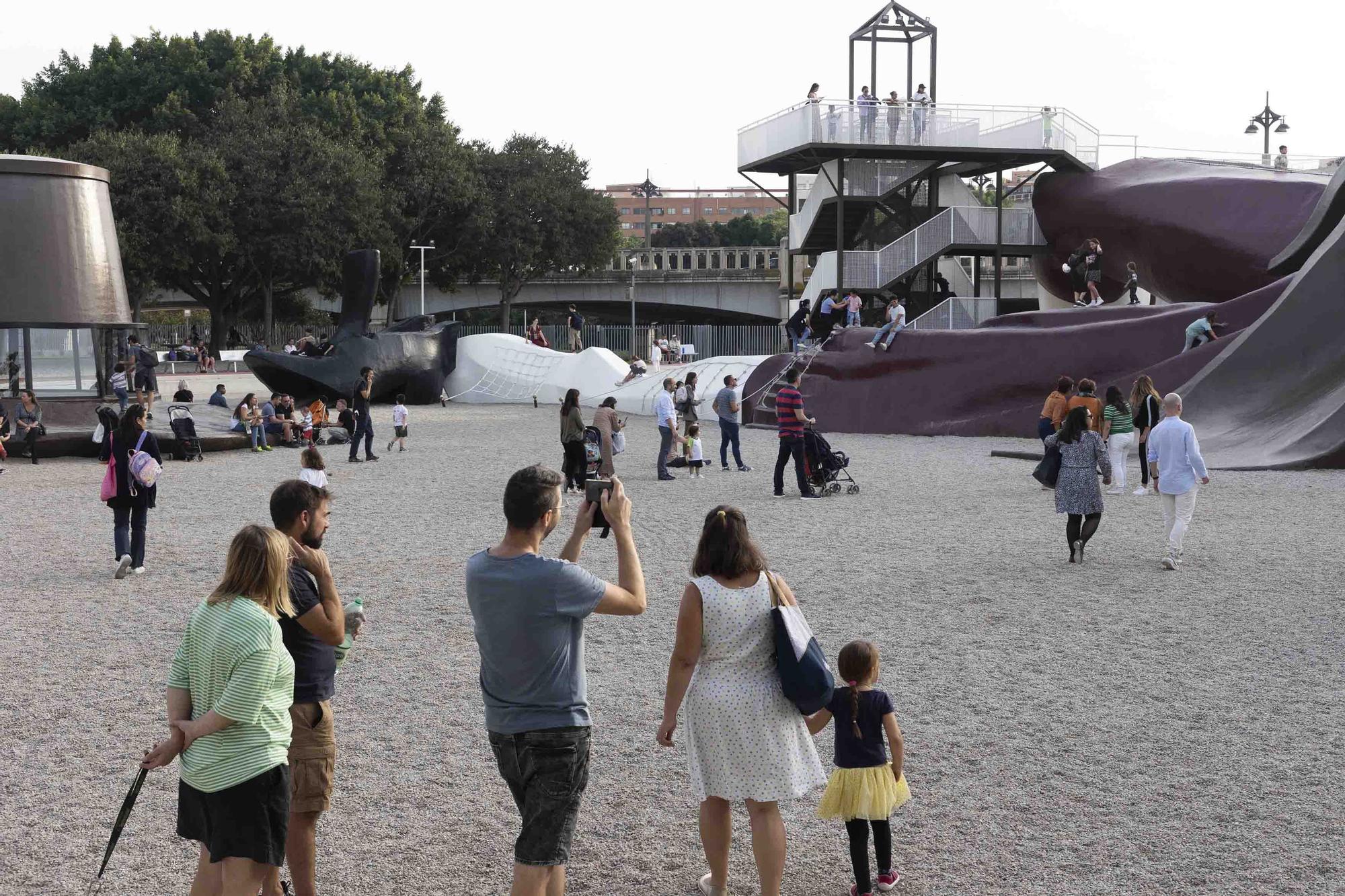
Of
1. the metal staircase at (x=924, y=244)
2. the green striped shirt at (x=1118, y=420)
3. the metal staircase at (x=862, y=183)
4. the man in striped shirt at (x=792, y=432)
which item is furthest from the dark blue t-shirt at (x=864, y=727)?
the metal staircase at (x=862, y=183)

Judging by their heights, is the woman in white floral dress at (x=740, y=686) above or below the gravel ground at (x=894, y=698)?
above

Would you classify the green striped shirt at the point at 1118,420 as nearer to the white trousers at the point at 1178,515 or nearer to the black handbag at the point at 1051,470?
the black handbag at the point at 1051,470

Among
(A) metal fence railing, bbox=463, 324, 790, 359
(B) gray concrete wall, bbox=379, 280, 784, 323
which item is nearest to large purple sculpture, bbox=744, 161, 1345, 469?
(A) metal fence railing, bbox=463, 324, 790, 359

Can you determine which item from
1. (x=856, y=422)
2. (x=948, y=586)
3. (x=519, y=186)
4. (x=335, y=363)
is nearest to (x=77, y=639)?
(x=948, y=586)

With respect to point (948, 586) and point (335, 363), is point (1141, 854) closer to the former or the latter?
point (948, 586)

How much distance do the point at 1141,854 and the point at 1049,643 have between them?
137 inches

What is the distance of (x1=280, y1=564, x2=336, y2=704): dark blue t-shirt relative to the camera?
4422 millimetres

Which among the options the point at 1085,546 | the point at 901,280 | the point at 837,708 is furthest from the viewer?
the point at 901,280

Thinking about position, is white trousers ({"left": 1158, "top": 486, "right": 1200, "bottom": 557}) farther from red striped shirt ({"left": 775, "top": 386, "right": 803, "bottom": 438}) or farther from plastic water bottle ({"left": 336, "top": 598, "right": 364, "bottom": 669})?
plastic water bottle ({"left": 336, "top": 598, "right": 364, "bottom": 669})

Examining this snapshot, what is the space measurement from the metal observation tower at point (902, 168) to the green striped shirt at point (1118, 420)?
17532 mm

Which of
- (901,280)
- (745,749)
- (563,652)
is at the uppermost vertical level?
(901,280)

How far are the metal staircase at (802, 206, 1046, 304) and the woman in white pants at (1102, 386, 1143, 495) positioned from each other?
1790 centimetres

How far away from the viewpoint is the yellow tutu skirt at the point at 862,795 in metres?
4.80

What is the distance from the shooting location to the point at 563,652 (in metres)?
4.18
